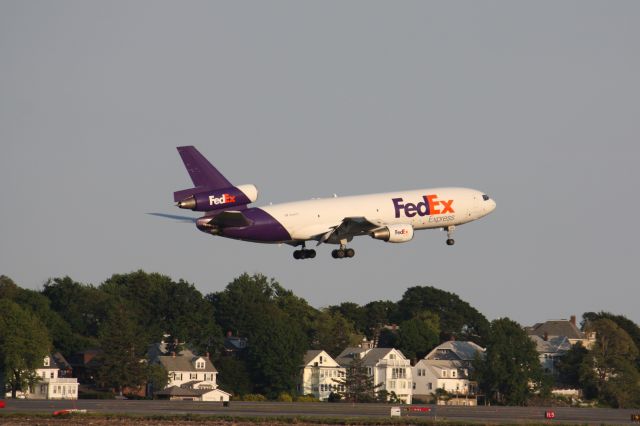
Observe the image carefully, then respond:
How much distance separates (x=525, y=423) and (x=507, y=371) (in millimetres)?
76474

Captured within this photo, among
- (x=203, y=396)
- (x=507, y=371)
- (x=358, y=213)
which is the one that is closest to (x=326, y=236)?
(x=358, y=213)

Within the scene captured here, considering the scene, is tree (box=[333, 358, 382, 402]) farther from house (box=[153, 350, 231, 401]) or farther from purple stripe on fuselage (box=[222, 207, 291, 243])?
purple stripe on fuselage (box=[222, 207, 291, 243])

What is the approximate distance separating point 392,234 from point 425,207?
4.84m

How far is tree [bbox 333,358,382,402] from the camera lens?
16825 centimetres

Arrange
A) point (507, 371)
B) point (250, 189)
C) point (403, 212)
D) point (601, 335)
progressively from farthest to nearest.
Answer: point (601, 335)
point (507, 371)
point (403, 212)
point (250, 189)

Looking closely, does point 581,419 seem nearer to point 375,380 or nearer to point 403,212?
point 403,212

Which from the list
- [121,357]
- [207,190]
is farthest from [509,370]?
[207,190]

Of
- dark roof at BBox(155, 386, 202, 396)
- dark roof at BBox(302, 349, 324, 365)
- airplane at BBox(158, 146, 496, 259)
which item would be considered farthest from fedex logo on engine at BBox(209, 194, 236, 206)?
dark roof at BBox(302, 349, 324, 365)

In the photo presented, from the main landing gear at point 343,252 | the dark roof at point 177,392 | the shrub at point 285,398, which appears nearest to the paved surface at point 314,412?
the main landing gear at point 343,252

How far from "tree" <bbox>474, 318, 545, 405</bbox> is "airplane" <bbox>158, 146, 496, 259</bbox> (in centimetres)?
5419

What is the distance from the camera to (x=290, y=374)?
186000mm

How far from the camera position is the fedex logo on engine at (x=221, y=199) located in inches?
4279

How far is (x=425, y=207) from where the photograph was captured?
121 m

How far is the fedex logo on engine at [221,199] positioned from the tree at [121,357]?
7019cm
